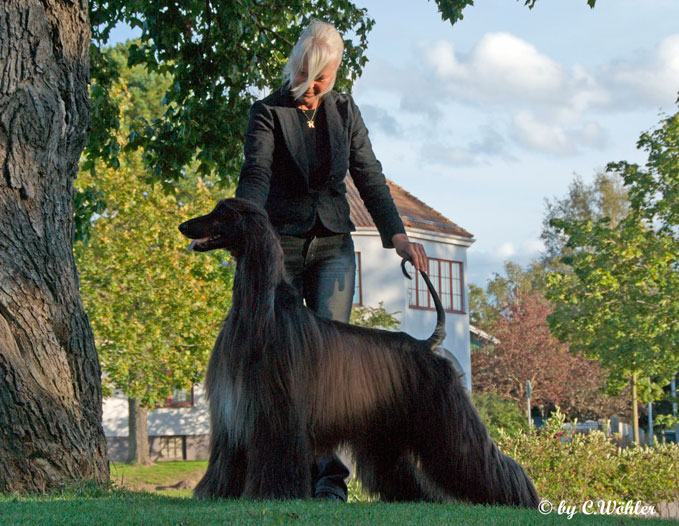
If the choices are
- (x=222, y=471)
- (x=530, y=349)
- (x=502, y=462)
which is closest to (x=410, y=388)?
(x=502, y=462)

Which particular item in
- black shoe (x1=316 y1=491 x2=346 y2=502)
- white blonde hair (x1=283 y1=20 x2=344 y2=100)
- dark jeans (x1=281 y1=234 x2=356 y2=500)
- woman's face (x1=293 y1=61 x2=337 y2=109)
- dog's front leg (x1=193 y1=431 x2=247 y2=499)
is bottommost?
black shoe (x1=316 y1=491 x2=346 y2=502)

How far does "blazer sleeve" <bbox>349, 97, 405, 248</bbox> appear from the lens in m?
4.45

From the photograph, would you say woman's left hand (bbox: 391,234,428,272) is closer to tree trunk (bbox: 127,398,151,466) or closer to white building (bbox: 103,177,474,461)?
white building (bbox: 103,177,474,461)

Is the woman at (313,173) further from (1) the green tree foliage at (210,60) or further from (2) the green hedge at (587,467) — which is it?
(2) the green hedge at (587,467)

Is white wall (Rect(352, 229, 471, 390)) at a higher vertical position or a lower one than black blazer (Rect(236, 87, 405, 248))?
higher

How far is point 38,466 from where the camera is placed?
4.16 m

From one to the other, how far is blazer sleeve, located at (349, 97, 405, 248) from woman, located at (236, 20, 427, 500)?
69 mm

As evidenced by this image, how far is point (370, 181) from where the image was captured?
4.51 metres

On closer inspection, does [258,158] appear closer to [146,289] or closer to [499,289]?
[146,289]

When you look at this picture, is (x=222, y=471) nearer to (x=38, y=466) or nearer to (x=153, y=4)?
(x=38, y=466)

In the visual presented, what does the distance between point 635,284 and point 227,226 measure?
1718cm

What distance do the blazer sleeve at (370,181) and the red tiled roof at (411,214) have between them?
17508mm

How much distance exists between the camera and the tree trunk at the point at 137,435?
2264cm

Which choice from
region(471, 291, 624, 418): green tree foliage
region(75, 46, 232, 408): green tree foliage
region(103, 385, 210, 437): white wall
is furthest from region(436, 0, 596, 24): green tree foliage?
region(471, 291, 624, 418): green tree foliage
